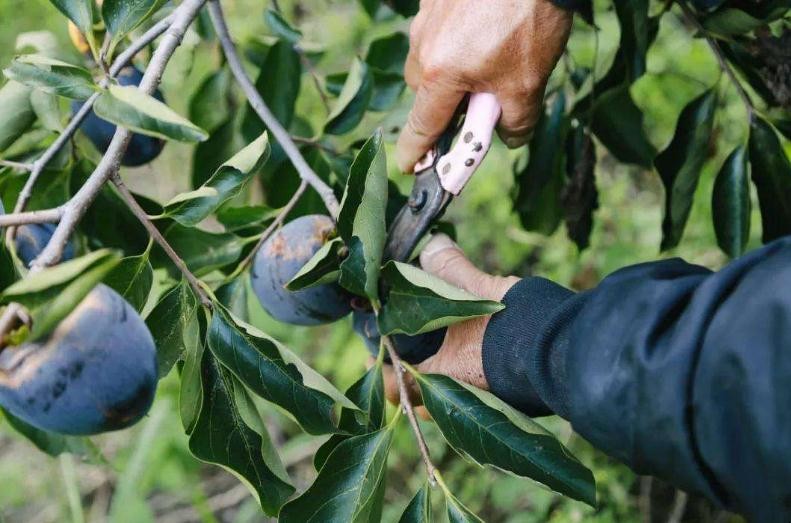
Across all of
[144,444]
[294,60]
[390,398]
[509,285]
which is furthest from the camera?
[144,444]

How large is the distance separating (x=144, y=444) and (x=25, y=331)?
197 cm

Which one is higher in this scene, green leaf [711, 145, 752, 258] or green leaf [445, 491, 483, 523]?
green leaf [711, 145, 752, 258]

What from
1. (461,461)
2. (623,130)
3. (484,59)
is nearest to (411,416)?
(484,59)

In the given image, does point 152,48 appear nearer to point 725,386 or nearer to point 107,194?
point 107,194

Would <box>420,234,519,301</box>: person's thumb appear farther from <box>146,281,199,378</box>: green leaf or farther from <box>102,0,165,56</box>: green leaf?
<box>102,0,165,56</box>: green leaf

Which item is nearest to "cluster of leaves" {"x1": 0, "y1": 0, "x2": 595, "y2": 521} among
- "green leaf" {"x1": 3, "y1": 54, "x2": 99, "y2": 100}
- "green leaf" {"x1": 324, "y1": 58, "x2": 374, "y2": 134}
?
"green leaf" {"x1": 3, "y1": 54, "x2": 99, "y2": 100}

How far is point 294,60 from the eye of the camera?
4.88 ft

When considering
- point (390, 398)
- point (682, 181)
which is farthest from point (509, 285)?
point (682, 181)

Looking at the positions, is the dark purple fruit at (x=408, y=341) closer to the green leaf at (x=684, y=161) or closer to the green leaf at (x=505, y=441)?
the green leaf at (x=505, y=441)

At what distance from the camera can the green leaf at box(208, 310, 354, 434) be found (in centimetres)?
90

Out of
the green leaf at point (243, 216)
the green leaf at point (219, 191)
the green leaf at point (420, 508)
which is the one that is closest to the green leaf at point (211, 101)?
the green leaf at point (243, 216)

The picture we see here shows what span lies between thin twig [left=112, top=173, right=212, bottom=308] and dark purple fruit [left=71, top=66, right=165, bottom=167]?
0.40 meters

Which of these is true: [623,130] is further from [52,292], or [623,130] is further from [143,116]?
[52,292]

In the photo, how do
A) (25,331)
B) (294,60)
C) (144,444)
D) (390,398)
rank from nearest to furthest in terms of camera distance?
(25,331)
(390,398)
(294,60)
(144,444)
